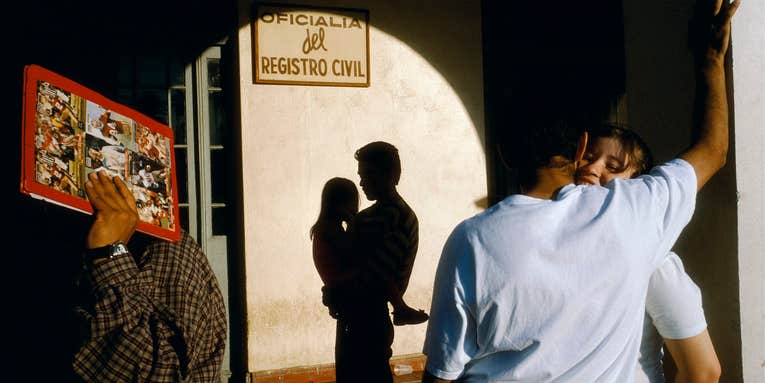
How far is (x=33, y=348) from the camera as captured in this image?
4.90 meters

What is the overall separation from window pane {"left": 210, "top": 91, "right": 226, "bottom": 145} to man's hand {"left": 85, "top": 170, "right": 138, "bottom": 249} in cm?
393

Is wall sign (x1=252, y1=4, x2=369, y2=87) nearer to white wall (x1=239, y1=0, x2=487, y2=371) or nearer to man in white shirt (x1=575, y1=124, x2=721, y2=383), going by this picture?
white wall (x1=239, y1=0, x2=487, y2=371)

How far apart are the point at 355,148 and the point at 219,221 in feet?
4.03

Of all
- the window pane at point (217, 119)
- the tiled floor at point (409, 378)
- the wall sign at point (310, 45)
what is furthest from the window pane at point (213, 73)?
the tiled floor at point (409, 378)

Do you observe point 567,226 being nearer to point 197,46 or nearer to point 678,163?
point 678,163

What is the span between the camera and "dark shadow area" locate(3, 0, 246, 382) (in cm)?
496

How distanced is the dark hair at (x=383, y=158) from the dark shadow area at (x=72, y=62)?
204 cm

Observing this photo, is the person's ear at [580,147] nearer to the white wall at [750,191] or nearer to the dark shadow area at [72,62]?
the white wall at [750,191]

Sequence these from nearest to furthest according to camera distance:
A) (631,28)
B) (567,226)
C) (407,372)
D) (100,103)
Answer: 1. (567,226)
2. (100,103)
3. (631,28)
4. (407,372)

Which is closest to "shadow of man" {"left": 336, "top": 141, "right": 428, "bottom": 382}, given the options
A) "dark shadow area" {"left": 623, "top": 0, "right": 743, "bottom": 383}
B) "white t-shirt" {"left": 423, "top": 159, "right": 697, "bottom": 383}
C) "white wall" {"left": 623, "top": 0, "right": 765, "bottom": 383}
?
"dark shadow area" {"left": 623, "top": 0, "right": 743, "bottom": 383}

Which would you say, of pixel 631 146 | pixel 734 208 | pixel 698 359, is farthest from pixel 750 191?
pixel 698 359

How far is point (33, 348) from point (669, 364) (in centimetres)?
423

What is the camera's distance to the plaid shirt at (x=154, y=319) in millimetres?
1739

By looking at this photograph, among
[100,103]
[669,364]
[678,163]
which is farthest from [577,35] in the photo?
[100,103]
